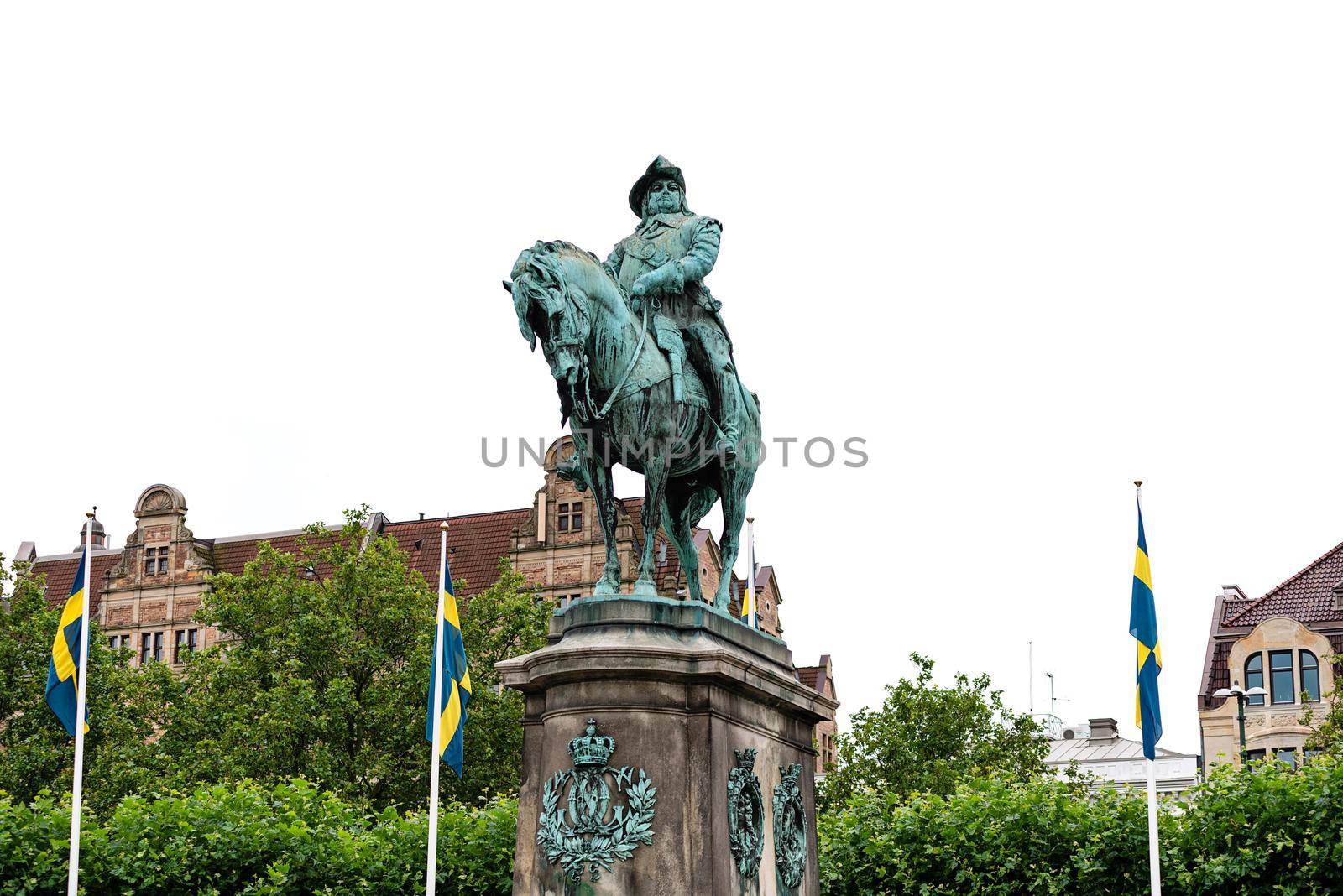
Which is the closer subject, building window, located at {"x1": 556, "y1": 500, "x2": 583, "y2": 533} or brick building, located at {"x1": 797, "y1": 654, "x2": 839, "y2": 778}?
building window, located at {"x1": 556, "y1": 500, "x2": 583, "y2": 533}

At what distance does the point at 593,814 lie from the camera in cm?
1128

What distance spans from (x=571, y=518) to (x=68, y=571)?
21593mm

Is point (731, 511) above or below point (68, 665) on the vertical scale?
above

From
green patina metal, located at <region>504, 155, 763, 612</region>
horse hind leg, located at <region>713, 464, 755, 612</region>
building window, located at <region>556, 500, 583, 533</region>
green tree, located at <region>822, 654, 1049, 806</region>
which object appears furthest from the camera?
building window, located at <region>556, 500, 583, 533</region>

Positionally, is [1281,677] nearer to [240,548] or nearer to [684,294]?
[240,548]

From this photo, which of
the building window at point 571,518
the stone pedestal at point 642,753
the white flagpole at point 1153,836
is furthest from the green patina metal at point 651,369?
the building window at point 571,518

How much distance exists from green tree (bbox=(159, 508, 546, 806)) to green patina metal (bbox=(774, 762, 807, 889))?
2311 cm

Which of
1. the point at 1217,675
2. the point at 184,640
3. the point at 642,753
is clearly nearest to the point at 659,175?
the point at 642,753

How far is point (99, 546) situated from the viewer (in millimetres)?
68562

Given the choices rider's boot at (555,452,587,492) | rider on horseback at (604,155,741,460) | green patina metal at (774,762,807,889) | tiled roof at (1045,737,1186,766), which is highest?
rider on horseback at (604,155,741,460)

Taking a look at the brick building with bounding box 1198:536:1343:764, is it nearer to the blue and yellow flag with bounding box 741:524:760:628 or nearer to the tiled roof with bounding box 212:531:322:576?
the blue and yellow flag with bounding box 741:524:760:628

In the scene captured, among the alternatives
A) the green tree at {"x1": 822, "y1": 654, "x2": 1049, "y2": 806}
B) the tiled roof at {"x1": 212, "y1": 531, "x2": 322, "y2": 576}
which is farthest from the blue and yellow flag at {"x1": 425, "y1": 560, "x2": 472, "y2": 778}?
the tiled roof at {"x1": 212, "y1": 531, "x2": 322, "y2": 576}

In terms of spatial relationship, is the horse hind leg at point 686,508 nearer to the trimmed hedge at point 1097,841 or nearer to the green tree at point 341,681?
the trimmed hedge at point 1097,841

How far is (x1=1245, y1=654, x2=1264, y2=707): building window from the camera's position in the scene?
52594 mm
